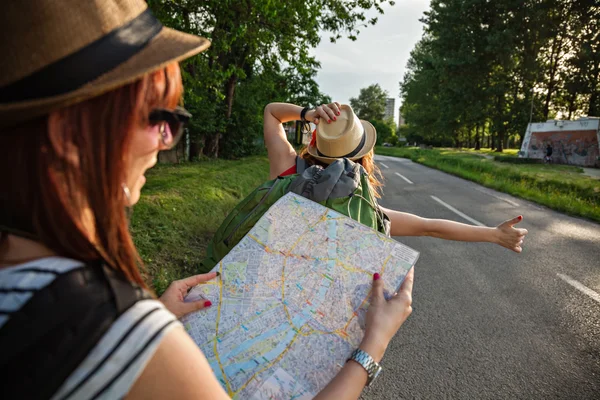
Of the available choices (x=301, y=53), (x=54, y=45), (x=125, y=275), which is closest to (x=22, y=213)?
(x=125, y=275)

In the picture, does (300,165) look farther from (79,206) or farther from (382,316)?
(79,206)

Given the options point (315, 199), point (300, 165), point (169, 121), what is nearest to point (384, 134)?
point (300, 165)

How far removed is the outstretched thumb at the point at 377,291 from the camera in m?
1.26

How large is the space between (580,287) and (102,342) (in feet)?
18.0

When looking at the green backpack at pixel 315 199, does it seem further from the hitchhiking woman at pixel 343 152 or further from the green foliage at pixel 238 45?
the green foliage at pixel 238 45

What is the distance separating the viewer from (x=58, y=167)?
0.71 metres

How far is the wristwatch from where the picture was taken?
112 centimetres

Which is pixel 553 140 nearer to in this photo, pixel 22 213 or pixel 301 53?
pixel 301 53

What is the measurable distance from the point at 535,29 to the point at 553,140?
8.58 m

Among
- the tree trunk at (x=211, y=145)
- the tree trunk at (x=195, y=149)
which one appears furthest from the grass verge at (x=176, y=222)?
the tree trunk at (x=211, y=145)

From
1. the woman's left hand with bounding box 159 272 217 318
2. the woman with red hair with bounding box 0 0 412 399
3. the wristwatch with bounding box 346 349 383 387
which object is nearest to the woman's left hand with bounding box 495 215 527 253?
the wristwatch with bounding box 346 349 383 387

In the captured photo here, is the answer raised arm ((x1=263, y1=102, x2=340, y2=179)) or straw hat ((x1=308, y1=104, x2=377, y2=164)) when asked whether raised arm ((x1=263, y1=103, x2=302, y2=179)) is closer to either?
raised arm ((x1=263, y1=102, x2=340, y2=179))

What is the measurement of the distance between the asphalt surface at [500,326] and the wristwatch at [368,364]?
1.69 metres

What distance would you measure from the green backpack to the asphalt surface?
5.54 feet
